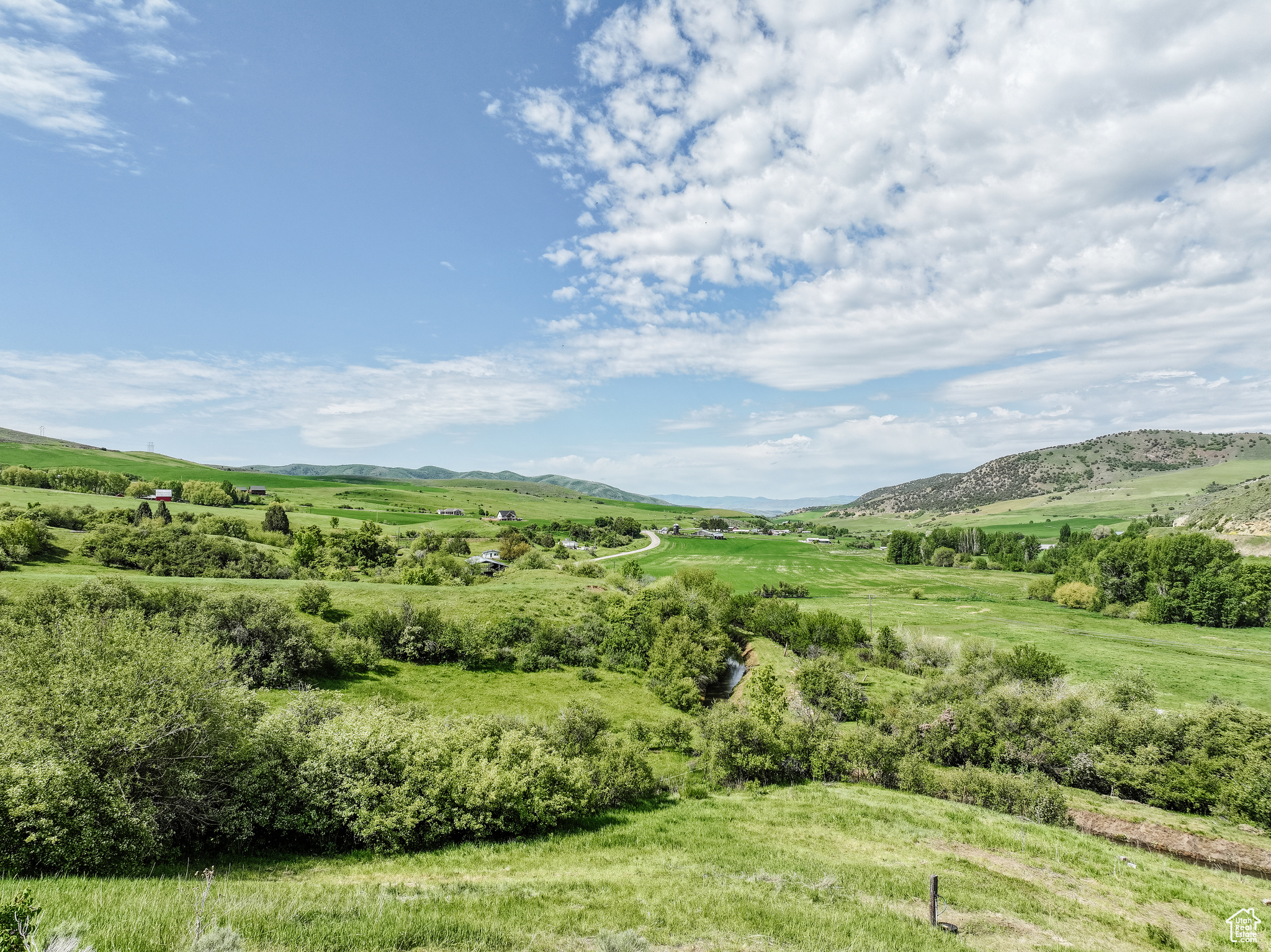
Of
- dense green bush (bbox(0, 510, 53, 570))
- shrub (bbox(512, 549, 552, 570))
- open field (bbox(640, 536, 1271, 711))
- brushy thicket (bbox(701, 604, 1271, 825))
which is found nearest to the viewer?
brushy thicket (bbox(701, 604, 1271, 825))

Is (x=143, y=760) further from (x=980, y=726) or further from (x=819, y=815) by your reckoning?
(x=980, y=726)

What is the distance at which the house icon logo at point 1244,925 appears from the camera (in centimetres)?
1794

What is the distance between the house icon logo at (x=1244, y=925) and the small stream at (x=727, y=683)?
4112cm

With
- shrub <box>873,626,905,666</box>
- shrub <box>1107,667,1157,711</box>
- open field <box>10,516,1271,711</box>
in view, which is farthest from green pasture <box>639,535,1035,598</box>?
shrub <box>1107,667,1157,711</box>

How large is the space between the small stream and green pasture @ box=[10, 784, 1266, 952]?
103ft

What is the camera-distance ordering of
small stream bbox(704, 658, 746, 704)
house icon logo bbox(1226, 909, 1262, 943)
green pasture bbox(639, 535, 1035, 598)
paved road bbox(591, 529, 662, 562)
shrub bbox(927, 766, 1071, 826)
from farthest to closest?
1. paved road bbox(591, 529, 662, 562)
2. green pasture bbox(639, 535, 1035, 598)
3. small stream bbox(704, 658, 746, 704)
4. shrub bbox(927, 766, 1071, 826)
5. house icon logo bbox(1226, 909, 1262, 943)

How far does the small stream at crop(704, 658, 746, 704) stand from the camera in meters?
61.0

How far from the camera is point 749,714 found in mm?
39219

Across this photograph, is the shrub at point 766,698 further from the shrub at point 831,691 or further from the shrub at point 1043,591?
the shrub at point 1043,591

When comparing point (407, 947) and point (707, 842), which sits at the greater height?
point (407, 947)

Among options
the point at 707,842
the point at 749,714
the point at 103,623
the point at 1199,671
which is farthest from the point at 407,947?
the point at 1199,671

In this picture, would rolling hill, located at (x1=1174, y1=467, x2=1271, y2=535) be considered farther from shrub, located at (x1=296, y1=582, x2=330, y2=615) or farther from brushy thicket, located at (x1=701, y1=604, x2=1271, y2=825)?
A: shrub, located at (x1=296, y1=582, x2=330, y2=615)

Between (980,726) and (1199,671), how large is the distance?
37225mm

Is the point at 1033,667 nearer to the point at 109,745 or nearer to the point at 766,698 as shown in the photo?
the point at 766,698
